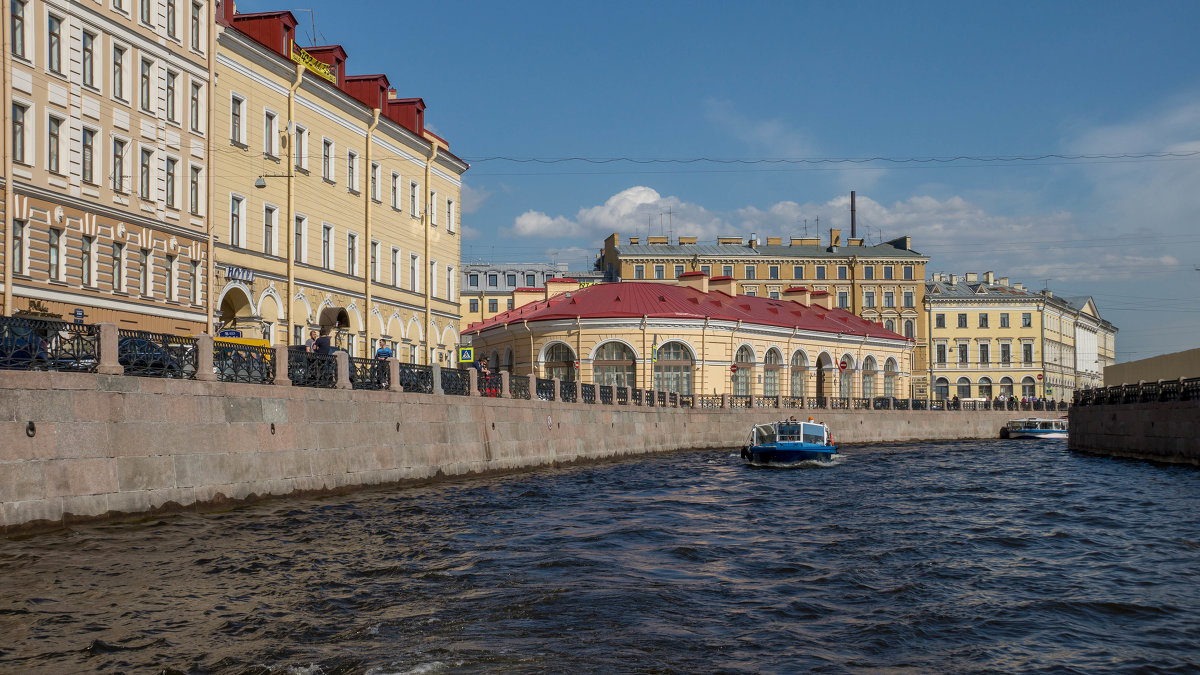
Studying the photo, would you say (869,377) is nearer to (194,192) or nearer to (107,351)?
(194,192)

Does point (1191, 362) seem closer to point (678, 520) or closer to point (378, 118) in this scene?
point (678, 520)

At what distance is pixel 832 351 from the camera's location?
61.0 m

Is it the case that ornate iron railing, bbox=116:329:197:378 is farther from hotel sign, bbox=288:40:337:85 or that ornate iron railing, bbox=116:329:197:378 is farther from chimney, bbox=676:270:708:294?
chimney, bbox=676:270:708:294

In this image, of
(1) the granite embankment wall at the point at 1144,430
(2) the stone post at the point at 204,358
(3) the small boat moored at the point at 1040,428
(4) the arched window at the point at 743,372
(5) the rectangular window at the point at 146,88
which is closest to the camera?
(2) the stone post at the point at 204,358

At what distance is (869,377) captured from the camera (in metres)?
64.4

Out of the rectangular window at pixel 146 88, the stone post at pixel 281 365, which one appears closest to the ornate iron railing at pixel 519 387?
the stone post at pixel 281 365

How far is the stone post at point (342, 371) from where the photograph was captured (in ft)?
72.6

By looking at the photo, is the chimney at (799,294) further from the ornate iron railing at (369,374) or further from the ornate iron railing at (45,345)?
the ornate iron railing at (45,345)

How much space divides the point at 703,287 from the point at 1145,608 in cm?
5305

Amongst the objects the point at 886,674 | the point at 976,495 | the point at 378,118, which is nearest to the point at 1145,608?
the point at 886,674

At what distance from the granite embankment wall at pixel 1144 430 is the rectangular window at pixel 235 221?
85.3ft

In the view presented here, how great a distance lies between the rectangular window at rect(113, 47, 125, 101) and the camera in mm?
26595

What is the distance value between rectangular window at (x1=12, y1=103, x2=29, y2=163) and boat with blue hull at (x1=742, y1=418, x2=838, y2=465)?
22091mm

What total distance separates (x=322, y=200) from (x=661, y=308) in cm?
2204
